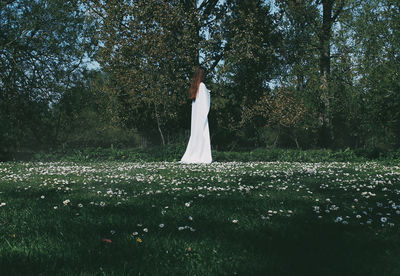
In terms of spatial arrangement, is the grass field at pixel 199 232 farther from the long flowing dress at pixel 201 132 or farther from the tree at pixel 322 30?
the tree at pixel 322 30

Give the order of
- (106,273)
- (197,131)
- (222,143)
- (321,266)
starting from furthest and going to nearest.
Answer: (222,143)
(197,131)
(321,266)
(106,273)

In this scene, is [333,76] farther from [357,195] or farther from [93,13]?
[357,195]

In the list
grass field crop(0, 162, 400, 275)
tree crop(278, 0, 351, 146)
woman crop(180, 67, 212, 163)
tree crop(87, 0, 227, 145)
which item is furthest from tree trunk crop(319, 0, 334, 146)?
grass field crop(0, 162, 400, 275)

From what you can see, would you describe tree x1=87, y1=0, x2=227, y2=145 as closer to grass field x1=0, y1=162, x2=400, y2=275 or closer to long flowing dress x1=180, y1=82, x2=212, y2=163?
long flowing dress x1=180, y1=82, x2=212, y2=163

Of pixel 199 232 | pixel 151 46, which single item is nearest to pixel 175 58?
pixel 151 46

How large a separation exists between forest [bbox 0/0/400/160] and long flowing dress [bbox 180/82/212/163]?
6415 millimetres

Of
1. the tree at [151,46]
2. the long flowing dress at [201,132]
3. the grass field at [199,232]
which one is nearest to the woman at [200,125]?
the long flowing dress at [201,132]

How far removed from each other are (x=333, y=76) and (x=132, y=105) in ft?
53.3

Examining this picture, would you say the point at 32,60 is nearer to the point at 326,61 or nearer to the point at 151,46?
the point at 151,46

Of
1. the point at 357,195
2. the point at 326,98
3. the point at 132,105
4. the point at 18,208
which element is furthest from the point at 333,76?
the point at 18,208

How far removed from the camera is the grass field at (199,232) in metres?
2.84

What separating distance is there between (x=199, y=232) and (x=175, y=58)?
63.2 ft

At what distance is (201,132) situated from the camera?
48.2 ft

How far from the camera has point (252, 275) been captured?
2662 mm
